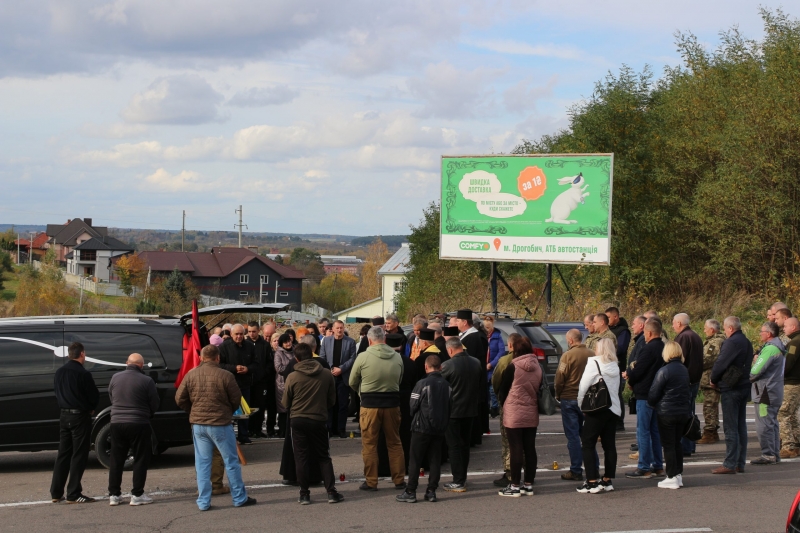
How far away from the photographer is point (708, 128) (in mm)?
32000

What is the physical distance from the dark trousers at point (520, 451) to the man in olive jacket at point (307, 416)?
1.85 m

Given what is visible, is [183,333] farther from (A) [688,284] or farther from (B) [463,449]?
(A) [688,284]

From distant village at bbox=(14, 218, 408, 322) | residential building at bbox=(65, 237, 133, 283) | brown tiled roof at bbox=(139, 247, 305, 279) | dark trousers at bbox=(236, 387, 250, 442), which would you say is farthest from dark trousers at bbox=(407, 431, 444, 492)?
residential building at bbox=(65, 237, 133, 283)

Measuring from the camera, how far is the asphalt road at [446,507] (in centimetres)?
790

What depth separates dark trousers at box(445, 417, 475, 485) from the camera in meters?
9.24

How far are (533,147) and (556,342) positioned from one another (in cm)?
4916

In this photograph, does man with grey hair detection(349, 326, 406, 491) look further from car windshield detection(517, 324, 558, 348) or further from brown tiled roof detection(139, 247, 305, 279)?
brown tiled roof detection(139, 247, 305, 279)

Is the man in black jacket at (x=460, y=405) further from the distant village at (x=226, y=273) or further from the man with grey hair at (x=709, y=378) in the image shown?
the distant village at (x=226, y=273)

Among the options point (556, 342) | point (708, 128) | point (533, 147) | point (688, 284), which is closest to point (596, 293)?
point (688, 284)

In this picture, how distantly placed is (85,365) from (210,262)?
366ft

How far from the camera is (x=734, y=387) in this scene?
32.4ft

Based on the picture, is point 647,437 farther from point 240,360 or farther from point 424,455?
A: point 240,360

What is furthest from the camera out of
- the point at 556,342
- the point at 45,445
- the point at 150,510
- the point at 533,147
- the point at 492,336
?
the point at 533,147

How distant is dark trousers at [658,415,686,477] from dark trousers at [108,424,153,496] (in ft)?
17.9
